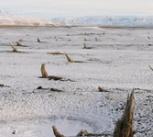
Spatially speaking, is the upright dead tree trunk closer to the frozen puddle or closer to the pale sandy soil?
the pale sandy soil

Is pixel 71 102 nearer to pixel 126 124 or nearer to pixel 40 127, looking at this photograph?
pixel 40 127

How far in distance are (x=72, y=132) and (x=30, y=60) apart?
13.4m

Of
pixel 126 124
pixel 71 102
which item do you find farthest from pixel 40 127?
pixel 126 124

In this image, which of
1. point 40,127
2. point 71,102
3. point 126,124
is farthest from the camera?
point 71,102

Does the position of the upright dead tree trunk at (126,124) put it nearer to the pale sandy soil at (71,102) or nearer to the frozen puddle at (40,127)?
the pale sandy soil at (71,102)

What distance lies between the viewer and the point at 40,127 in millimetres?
10422

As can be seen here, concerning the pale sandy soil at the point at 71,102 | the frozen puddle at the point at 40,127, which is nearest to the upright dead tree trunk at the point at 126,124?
the pale sandy soil at the point at 71,102

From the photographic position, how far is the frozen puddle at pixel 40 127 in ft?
32.7

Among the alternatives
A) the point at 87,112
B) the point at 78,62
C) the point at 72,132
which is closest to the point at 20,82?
the point at 87,112

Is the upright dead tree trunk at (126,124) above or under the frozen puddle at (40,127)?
above

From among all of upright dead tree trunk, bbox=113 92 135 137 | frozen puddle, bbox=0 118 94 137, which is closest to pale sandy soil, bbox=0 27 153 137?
frozen puddle, bbox=0 118 94 137

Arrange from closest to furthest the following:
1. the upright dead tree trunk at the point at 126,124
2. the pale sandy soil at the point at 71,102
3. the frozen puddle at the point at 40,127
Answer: the upright dead tree trunk at the point at 126,124 < the frozen puddle at the point at 40,127 < the pale sandy soil at the point at 71,102

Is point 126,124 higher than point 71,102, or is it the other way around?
point 126,124

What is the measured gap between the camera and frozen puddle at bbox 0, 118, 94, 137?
9.97m
